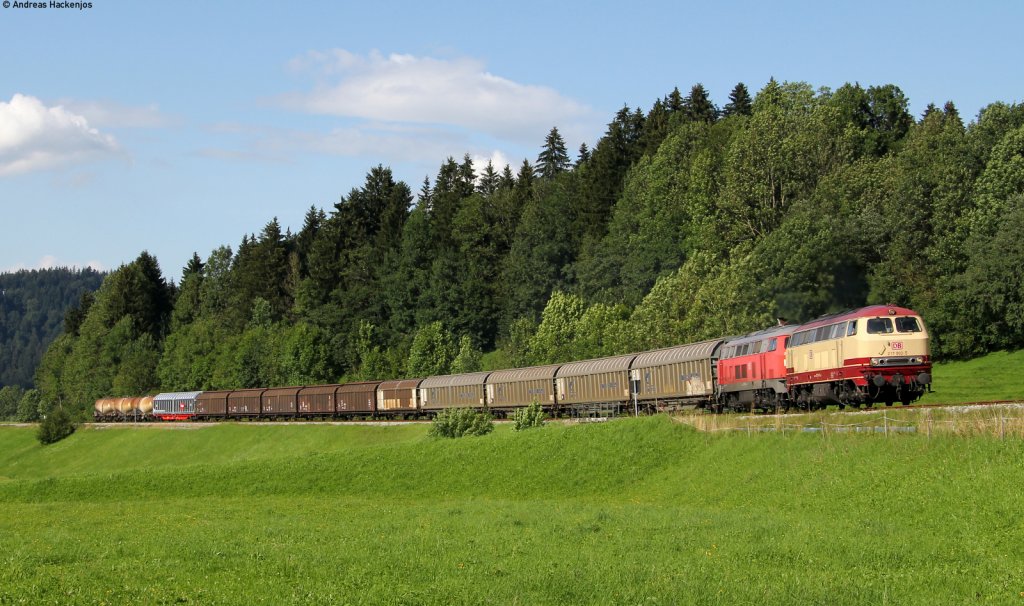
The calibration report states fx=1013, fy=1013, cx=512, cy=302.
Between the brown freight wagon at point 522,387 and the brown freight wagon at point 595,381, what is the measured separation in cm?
111

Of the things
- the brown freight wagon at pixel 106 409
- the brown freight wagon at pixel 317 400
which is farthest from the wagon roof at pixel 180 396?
the brown freight wagon at pixel 317 400

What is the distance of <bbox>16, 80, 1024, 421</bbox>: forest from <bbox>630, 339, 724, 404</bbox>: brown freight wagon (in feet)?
50.8

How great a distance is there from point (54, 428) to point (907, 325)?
96220mm

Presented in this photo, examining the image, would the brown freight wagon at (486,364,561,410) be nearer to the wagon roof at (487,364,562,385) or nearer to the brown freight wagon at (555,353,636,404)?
the wagon roof at (487,364,562,385)

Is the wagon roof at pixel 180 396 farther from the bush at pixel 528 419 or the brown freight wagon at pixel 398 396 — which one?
the bush at pixel 528 419

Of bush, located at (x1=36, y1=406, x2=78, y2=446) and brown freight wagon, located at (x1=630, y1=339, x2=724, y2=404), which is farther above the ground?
brown freight wagon, located at (x1=630, y1=339, x2=724, y2=404)

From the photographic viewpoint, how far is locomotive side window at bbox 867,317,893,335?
39.8 metres

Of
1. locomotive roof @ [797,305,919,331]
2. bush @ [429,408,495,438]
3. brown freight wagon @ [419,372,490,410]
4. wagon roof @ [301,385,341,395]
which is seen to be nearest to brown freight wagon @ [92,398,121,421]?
wagon roof @ [301,385,341,395]

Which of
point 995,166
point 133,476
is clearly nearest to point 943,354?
point 995,166

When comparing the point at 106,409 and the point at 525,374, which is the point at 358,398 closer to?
the point at 525,374

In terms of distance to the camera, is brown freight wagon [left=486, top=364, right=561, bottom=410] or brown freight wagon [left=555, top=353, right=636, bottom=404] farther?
brown freight wagon [left=486, top=364, right=561, bottom=410]

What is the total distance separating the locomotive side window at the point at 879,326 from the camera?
3981cm

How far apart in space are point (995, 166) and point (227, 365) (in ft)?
346

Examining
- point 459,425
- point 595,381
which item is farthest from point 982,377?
point 459,425
